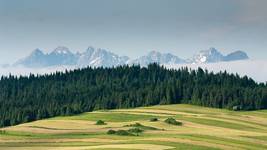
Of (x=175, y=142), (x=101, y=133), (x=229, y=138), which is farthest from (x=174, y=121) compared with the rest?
(x=175, y=142)

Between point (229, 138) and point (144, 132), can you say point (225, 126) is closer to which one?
point (144, 132)

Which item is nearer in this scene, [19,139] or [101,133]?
[19,139]

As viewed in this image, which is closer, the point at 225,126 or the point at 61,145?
the point at 61,145

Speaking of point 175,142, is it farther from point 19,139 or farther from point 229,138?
point 19,139

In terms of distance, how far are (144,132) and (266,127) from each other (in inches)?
1544

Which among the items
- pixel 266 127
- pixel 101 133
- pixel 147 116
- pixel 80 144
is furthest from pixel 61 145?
pixel 147 116

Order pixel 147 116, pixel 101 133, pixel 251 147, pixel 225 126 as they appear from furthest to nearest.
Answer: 1. pixel 147 116
2. pixel 225 126
3. pixel 101 133
4. pixel 251 147

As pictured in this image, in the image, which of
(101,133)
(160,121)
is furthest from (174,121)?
(101,133)

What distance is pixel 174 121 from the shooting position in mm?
144625

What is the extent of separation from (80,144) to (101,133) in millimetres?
23214

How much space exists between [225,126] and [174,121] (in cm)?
1150

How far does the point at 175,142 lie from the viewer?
312ft

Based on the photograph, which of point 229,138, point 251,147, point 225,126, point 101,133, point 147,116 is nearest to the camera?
point 251,147

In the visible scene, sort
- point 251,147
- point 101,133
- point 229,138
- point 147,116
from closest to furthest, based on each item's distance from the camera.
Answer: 1. point 251,147
2. point 229,138
3. point 101,133
4. point 147,116
